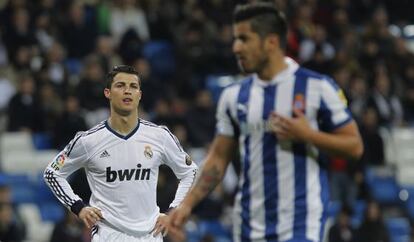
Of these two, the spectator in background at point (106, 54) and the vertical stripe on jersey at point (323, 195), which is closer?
the vertical stripe on jersey at point (323, 195)

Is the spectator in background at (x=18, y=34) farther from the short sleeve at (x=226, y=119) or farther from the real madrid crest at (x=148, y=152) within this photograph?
the short sleeve at (x=226, y=119)

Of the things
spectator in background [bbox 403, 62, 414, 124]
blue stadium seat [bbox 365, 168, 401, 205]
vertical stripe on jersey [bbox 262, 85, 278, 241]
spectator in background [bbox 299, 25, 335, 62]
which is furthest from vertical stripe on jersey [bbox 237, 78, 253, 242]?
spectator in background [bbox 403, 62, 414, 124]

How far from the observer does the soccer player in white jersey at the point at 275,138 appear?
6230 mm

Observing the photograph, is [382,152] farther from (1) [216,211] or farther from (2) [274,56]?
(2) [274,56]

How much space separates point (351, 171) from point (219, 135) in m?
9.69

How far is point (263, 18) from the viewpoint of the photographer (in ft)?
20.5

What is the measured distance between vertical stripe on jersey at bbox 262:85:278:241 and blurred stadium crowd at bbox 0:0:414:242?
187 inches

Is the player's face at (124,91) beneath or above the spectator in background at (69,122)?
above

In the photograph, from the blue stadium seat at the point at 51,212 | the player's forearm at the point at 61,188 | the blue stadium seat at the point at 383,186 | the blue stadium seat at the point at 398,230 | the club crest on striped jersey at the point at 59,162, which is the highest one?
the club crest on striped jersey at the point at 59,162

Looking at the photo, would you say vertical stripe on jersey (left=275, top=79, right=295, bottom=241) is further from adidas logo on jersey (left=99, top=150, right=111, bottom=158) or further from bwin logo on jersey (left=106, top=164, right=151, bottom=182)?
adidas logo on jersey (left=99, top=150, right=111, bottom=158)

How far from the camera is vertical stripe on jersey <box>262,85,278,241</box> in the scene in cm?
629

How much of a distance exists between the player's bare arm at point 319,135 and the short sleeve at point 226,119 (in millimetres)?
Answer: 348

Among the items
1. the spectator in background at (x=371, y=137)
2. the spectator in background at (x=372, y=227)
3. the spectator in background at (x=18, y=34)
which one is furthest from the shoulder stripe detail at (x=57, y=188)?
the spectator in background at (x=371, y=137)

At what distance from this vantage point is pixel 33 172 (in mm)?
14492
